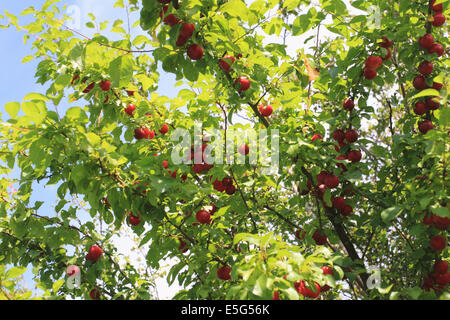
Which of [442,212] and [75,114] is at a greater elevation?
[75,114]

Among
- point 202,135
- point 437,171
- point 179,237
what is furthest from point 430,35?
point 179,237

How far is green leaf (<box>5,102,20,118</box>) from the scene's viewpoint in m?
1.91

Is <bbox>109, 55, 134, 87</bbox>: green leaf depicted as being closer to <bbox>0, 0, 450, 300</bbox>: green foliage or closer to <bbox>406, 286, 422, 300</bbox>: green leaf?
<bbox>0, 0, 450, 300</bbox>: green foliage

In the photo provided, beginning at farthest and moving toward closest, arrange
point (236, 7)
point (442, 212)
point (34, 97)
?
point (236, 7), point (34, 97), point (442, 212)

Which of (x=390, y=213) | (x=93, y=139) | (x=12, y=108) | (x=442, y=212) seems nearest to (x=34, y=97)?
(x=12, y=108)

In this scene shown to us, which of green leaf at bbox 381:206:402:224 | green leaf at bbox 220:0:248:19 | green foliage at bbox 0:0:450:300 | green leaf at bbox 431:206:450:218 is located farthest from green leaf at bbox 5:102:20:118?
green leaf at bbox 431:206:450:218

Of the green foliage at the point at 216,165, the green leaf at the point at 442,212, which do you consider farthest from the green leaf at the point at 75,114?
the green leaf at the point at 442,212

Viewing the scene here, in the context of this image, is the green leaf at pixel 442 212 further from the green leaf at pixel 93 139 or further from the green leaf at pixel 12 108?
the green leaf at pixel 12 108

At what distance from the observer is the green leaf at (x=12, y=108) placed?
1907 millimetres

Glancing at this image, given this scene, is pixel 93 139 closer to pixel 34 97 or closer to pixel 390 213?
pixel 34 97

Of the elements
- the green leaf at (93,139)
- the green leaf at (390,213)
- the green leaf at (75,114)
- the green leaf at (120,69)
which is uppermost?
the green leaf at (120,69)

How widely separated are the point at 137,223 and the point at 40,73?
67.3 inches

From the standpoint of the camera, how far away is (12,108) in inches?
75.5

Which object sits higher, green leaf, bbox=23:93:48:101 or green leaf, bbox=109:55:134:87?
green leaf, bbox=109:55:134:87
